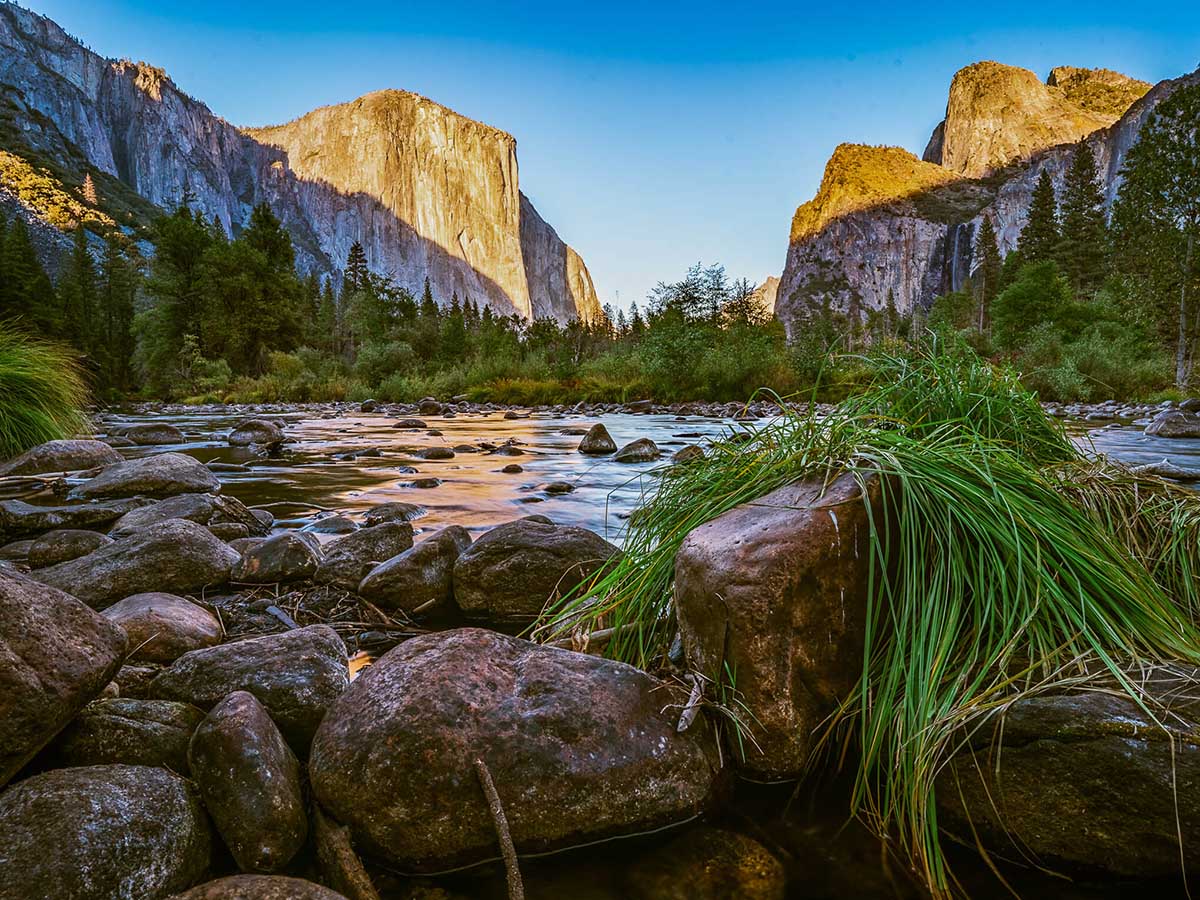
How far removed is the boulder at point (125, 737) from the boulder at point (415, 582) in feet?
4.47

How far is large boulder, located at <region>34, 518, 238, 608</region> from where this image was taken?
2854 mm

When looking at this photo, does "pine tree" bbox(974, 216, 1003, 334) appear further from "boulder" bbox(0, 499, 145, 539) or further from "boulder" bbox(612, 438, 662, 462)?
"boulder" bbox(0, 499, 145, 539)

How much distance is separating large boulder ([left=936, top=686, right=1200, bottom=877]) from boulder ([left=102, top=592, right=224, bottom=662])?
2488mm

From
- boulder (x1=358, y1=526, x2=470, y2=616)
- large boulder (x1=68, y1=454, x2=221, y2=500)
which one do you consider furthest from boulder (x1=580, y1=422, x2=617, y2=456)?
boulder (x1=358, y1=526, x2=470, y2=616)

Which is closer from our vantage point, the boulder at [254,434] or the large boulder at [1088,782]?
the large boulder at [1088,782]

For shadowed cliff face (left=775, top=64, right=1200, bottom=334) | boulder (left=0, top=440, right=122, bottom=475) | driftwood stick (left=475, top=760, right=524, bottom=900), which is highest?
shadowed cliff face (left=775, top=64, right=1200, bottom=334)

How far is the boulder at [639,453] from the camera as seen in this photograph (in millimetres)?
8133

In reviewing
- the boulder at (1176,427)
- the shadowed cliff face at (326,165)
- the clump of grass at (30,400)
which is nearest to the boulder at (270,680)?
the clump of grass at (30,400)

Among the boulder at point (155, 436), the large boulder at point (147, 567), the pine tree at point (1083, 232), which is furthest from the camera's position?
the pine tree at point (1083, 232)

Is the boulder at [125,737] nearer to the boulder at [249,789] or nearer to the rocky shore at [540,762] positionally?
the rocky shore at [540,762]

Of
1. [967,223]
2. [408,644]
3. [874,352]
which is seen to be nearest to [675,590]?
[408,644]

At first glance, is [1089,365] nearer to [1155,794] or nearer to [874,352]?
[874,352]

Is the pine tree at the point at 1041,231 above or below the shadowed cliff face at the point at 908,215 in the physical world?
below

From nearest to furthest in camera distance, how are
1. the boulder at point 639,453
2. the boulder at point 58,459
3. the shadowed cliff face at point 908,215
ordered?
1. the boulder at point 58,459
2. the boulder at point 639,453
3. the shadowed cliff face at point 908,215
